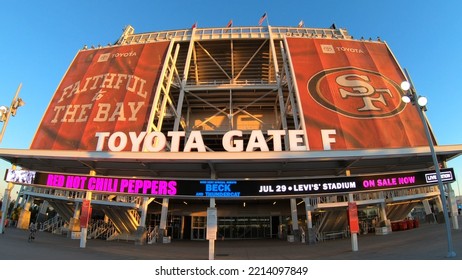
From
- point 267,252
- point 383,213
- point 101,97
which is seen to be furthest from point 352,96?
point 101,97

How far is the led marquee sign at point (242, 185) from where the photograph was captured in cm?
1525

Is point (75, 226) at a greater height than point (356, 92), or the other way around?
point (356, 92)

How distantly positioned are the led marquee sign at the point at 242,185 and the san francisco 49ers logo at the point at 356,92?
1170cm

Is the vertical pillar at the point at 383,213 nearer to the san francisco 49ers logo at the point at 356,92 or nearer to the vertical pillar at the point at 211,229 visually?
the san francisco 49ers logo at the point at 356,92

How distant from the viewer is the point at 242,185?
1533cm

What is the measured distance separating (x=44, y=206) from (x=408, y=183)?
52.2 meters

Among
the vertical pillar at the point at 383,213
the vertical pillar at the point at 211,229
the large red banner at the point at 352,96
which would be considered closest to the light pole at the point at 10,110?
the vertical pillar at the point at 211,229

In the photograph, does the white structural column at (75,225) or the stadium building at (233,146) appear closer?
the stadium building at (233,146)

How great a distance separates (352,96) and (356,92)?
0.85 metres

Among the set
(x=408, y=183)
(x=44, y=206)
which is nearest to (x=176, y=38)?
(x=408, y=183)

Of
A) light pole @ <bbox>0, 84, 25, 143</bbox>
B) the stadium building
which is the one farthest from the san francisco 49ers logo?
light pole @ <bbox>0, 84, 25, 143</bbox>

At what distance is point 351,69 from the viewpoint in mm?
31109

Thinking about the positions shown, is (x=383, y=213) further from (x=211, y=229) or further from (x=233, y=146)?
(x=211, y=229)

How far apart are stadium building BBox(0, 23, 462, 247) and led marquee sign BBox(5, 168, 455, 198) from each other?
0.19 ft
